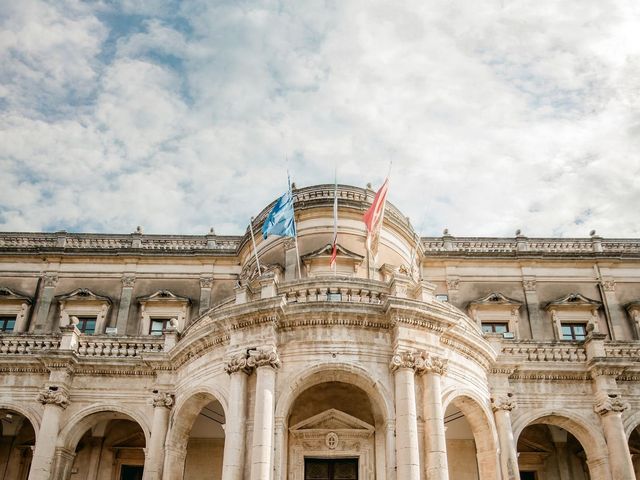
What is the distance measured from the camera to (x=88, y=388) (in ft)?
71.6

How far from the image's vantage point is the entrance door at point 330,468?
18938 mm

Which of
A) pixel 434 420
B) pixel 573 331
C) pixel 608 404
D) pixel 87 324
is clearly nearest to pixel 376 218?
pixel 434 420

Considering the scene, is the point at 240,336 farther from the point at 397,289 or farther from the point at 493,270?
the point at 493,270

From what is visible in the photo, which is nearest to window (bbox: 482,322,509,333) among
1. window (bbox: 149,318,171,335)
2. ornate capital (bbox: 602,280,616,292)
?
ornate capital (bbox: 602,280,616,292)

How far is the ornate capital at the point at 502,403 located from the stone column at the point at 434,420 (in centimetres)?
310

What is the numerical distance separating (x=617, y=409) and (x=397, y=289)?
28.5 ft

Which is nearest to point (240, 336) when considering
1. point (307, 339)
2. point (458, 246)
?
point (307, 339)

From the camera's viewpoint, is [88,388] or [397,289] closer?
[397,289]

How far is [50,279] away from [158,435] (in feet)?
45.1

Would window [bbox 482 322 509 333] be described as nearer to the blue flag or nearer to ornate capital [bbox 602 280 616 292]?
ornate capital [bbox 602 280 616 292]

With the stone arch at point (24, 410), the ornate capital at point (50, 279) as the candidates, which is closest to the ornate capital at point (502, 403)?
the stone arch at point (24, 410)

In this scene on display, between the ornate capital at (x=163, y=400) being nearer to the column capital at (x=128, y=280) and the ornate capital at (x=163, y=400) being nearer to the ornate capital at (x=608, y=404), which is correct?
the column capital at (x=128, y=280)

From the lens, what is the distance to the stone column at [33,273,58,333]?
96.2 ft

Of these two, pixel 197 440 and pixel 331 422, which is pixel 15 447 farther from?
pixel 331 422
